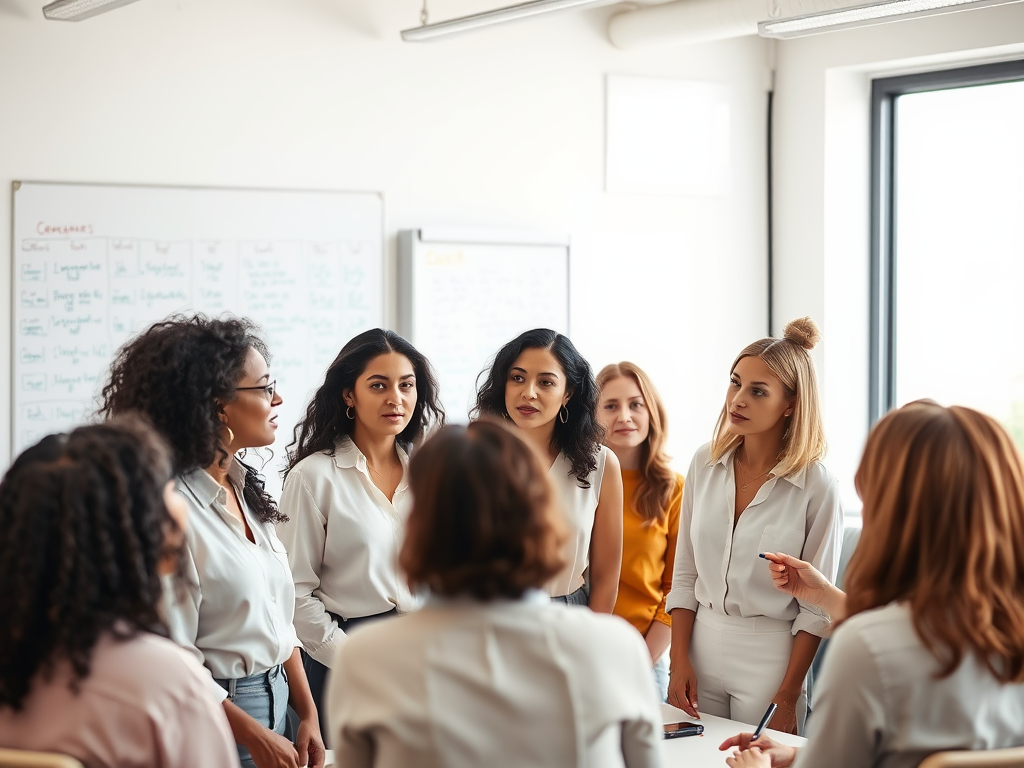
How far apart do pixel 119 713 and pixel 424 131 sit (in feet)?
12.8

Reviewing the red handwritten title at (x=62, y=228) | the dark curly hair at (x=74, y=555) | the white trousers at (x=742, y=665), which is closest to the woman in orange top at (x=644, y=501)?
the white trousers at (x=742, y=665)

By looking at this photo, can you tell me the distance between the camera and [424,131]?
4.96 meters

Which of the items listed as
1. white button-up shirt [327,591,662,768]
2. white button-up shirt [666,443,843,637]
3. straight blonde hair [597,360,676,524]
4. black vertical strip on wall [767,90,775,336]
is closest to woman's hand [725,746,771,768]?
white button-up shirt [666,443,843,637]

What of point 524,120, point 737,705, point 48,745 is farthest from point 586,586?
point 524,120

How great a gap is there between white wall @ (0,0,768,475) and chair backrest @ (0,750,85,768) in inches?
120

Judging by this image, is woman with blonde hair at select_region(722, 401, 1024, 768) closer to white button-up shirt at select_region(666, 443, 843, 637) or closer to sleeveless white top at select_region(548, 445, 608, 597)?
white button-up shirt at select_region(666, 443, 843, 637)

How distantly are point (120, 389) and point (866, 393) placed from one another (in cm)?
433

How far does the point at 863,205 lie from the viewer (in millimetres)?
5586

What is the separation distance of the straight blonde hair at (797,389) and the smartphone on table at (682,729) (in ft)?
2.46

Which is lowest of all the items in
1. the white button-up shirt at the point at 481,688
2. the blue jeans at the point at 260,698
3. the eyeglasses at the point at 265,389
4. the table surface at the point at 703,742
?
the table surface at the point at 703,742

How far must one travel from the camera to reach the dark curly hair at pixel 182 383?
2230mm

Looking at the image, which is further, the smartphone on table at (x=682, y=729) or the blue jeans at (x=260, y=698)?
the smartphone on table at (x=682, y=729)

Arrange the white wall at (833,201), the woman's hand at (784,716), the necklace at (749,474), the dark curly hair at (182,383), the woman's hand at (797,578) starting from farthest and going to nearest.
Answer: the white wall at (833,201) → the necklace at (749,474) → the woman's hand at (784,716) → the woman's hand at (797,578) → the dark curly hair at (182,383)

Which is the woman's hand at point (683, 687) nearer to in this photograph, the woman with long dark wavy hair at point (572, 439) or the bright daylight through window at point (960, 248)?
the woman with long dark wavy hair at point (572, 439)
